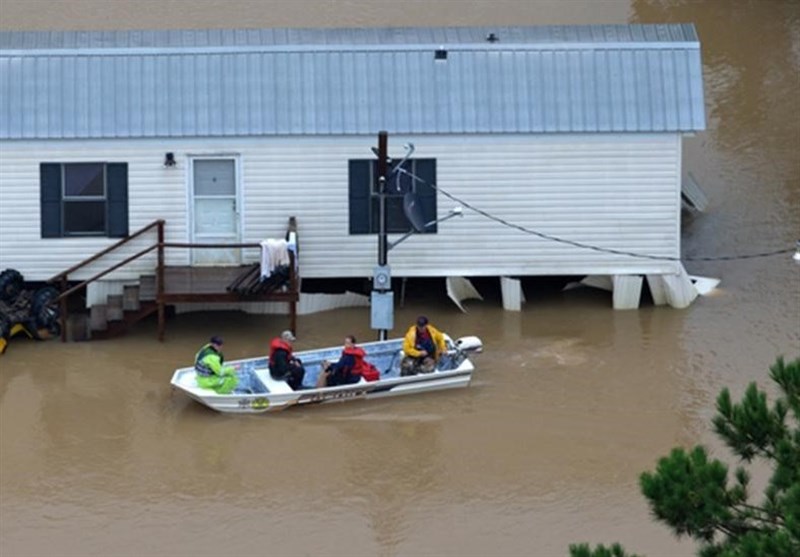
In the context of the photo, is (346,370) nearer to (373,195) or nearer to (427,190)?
(373,195)

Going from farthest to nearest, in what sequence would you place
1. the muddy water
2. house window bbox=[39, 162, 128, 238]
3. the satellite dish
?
house window bbox=[39, 162, 128, 238] → the satellite dish → the muddy water

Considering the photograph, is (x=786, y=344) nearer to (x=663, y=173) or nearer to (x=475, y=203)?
(x=663, y=173)

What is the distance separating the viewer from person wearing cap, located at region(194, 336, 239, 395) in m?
22.1

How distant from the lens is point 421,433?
2169cm

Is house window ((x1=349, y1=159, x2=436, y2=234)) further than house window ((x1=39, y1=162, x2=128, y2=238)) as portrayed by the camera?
Yes

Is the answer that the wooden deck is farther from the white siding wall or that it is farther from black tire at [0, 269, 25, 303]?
black tire at [0, 269, 25, 303]

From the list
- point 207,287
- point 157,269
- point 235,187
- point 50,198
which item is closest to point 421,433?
point 207,287

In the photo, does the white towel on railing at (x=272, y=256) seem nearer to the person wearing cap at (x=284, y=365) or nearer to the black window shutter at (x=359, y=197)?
the black window shutter at (x=359, y=197)

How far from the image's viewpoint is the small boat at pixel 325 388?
22172 millimetres

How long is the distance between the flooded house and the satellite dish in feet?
1.71

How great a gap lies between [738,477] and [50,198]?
17477 millimetres

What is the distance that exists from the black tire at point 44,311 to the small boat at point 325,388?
3034 millimetres

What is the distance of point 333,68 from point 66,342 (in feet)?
20.5

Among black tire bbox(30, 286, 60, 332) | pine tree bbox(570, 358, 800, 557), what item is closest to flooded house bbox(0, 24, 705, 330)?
black tire bbox(30, 286, 60, 332)
